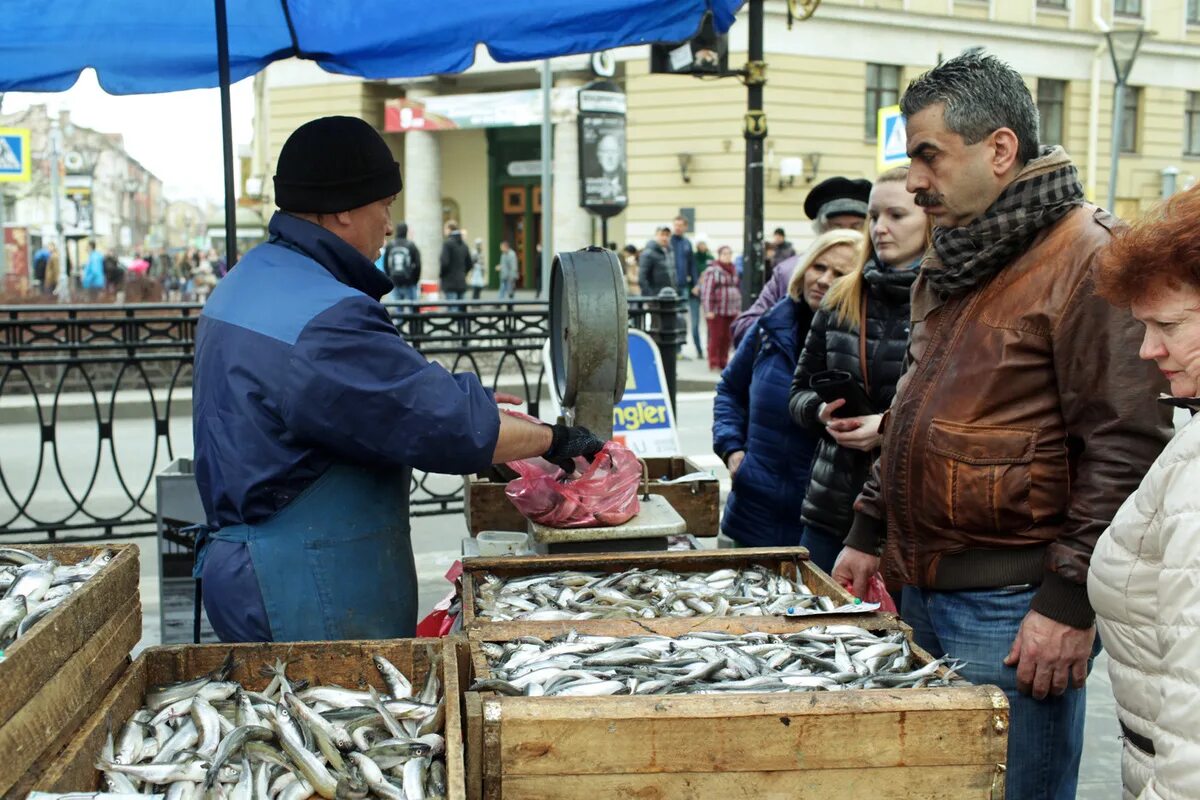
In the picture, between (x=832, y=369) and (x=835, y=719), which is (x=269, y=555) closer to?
(x=835, y=719)

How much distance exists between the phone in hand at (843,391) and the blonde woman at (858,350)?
0.09 feet

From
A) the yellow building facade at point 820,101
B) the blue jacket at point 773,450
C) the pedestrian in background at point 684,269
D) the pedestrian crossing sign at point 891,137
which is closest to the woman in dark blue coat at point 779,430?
the blue jacket at point 773,450

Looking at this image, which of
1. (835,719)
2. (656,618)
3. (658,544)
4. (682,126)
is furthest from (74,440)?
(682,126)

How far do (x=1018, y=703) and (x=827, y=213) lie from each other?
3.07 meters

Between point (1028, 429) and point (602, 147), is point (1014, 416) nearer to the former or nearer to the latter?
point (1028, 429)

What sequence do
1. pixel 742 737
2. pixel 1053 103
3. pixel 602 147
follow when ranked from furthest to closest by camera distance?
1. pixel 1053 103
2. pixel 602 147
3. pixel 742 737

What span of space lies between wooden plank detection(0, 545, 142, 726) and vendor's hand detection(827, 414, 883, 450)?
7.22 feet

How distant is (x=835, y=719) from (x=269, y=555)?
4.75ft

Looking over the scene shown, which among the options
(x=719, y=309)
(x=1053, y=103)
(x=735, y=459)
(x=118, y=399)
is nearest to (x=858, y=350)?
(x=735, y=459)

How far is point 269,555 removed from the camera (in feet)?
9.30

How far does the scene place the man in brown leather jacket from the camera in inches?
99.0

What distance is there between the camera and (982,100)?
2.67 m

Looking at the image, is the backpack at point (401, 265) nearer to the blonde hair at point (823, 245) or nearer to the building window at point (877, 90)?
the building window at point (877, 90)

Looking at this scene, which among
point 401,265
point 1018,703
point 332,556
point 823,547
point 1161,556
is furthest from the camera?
point 401,265
